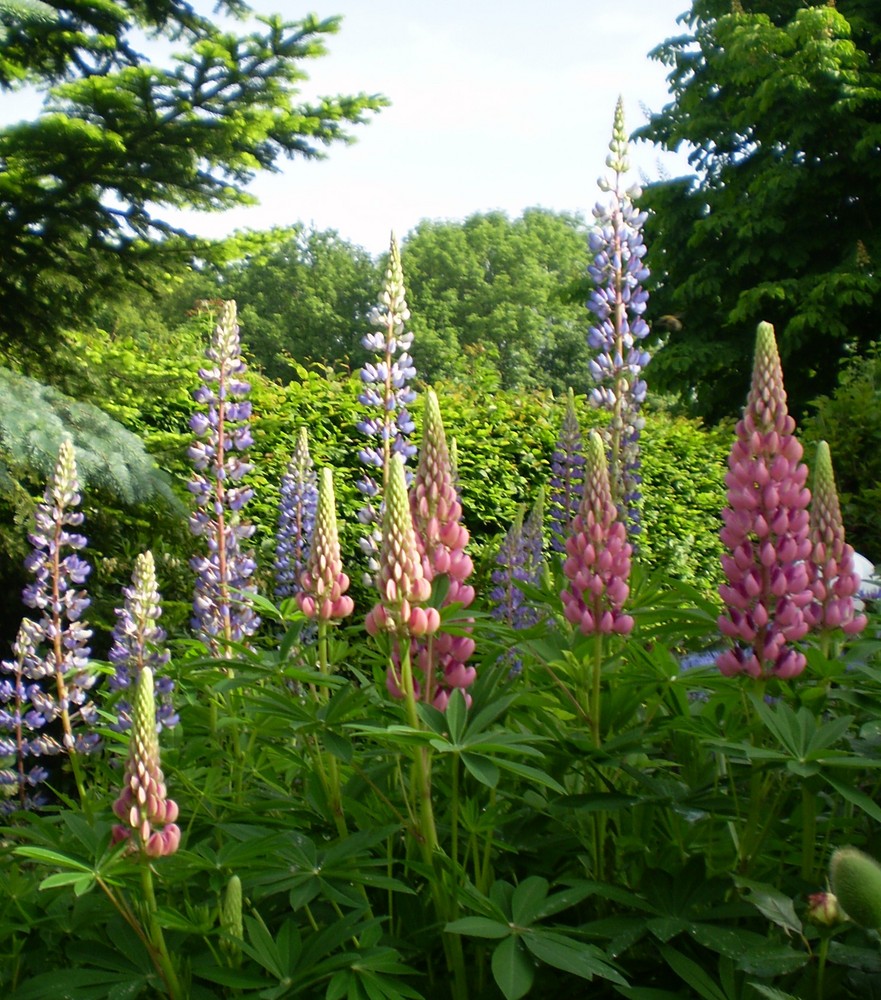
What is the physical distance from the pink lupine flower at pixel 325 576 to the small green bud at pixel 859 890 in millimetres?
1070

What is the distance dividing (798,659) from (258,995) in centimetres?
104

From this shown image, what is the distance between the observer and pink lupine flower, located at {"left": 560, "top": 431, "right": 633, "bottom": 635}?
1.85 m

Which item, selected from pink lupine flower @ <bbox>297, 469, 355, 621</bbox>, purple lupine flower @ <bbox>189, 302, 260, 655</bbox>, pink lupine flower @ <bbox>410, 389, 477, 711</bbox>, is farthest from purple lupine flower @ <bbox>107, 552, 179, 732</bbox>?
pink lupine flower @ <bbox>410, 389, 477, 711</bbox>

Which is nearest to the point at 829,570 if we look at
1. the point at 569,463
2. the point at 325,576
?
the point at 325,576

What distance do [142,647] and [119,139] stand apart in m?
3.16

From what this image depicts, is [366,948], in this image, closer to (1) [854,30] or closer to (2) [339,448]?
(2) [339,448]

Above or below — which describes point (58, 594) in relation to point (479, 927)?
above

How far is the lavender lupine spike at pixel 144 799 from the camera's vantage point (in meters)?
1.41

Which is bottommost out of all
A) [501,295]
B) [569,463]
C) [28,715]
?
[28,715]

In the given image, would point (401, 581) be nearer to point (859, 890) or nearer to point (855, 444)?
point (859, 890)

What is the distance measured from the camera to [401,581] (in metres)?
1.59

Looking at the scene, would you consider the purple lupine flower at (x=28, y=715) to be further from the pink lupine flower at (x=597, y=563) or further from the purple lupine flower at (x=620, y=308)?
the pink lupine flower at (x=597, y=563)

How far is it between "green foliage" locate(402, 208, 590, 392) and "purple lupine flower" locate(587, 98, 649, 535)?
37767 mm

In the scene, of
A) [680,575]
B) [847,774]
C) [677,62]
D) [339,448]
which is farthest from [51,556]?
[677,62]
